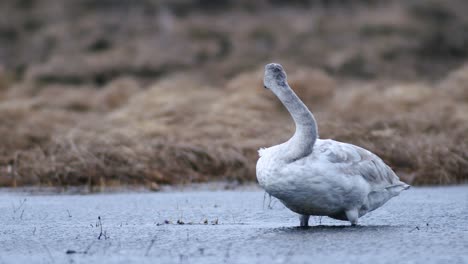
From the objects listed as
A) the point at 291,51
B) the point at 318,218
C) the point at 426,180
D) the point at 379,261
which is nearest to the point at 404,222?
the point at 318,218

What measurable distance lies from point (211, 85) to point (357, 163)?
1661 centimetres

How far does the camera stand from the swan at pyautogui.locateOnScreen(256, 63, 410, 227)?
7332mm

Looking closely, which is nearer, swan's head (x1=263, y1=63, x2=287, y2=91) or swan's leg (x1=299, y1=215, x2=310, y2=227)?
swan's head (x1=263, y1=63, x2=287, y2=91)

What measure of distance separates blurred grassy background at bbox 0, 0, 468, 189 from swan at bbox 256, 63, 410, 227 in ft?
17.6

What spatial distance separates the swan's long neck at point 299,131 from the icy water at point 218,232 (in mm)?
666

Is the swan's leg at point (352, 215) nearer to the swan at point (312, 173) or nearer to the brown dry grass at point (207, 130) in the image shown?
the swan at point (312, 173)

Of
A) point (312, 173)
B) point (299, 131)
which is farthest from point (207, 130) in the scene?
point (312, 173)

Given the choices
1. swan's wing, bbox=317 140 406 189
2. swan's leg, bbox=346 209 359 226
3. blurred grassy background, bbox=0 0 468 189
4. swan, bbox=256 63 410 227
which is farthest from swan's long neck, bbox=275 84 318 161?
blurred grassy background, bbox=0 0 468 189

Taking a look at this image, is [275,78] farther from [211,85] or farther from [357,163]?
[211,85]

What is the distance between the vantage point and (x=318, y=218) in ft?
30.3

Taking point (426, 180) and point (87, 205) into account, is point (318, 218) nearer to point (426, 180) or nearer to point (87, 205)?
point (87, 205)

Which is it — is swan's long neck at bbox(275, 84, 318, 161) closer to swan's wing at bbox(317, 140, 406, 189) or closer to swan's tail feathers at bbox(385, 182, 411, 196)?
swan's wing at bbox(317, 140, 406, 189)

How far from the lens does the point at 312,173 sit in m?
7.33

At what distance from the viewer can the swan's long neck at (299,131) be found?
7.45 metres
